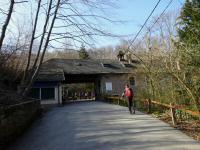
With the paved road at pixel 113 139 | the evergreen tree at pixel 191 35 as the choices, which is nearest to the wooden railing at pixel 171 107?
the paved road at pixel 113 139

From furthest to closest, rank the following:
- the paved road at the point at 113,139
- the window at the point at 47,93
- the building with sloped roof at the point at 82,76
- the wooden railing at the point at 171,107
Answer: the building with sloped roof at the point at 82,76
the window at the point at 47,93
the wooden railing at the point at 171,107
the paved road at the point at 113,139

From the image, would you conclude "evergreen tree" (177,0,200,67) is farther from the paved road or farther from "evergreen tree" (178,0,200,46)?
Answer: the paved road

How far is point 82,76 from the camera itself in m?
37.6

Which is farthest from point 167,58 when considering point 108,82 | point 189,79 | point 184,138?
point 108,82

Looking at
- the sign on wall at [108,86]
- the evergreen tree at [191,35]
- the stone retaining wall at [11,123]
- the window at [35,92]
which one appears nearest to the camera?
the stone retaining wall at [11,123]

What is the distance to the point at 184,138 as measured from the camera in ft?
28.5

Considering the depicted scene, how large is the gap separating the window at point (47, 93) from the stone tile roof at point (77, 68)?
108 cm

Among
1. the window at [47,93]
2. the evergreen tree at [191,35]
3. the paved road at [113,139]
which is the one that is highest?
the evergreen tree at [191,35]

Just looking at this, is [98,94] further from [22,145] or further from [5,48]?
[22,145]

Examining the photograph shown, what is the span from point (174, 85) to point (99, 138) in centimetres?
616

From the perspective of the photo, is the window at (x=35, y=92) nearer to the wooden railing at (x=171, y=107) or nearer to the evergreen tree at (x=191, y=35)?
the wooden railing at (x=171, y=107)

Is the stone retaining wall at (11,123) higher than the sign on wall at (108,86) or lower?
lower

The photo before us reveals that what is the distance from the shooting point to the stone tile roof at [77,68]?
31.1 meters

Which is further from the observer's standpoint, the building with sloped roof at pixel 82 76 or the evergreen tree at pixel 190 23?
the building with sloped roof at pixel 82 76
